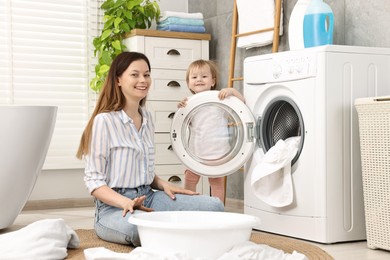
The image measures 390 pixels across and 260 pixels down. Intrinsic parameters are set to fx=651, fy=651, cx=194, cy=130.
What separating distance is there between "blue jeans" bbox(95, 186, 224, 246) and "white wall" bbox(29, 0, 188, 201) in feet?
5.71

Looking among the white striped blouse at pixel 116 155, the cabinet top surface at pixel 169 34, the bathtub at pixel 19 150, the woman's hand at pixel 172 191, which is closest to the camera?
the white striped blouse at pixel 116 155

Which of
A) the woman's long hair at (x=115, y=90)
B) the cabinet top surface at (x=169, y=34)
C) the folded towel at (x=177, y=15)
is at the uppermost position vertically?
the folded towel at (x=177, y=15)

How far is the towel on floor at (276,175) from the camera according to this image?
3131 millimetres

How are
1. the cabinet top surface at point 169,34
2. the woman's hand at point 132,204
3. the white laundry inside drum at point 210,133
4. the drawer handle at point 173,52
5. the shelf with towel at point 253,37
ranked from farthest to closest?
the drawer handle at point 173,52
the cabinet top surface at point 169,34
the shelf with towel at point 253,37
the white laundry inside drum at point 210,133
the woman's hand at point 132,204

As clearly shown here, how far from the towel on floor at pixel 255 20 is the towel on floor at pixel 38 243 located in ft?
6.70

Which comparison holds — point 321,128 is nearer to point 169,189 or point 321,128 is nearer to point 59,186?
point 169,189

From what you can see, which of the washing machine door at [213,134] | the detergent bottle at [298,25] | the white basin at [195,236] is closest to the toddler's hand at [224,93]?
the washing machine door at [213,134]

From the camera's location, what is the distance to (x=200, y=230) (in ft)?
7.31

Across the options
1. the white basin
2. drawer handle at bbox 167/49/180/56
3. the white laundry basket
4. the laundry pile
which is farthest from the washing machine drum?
the laundry pile

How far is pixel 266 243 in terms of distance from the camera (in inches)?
114

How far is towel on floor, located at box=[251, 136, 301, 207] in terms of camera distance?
3131mm

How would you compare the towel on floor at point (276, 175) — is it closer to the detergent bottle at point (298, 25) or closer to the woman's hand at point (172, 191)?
the woman's hand at point (172, 191)

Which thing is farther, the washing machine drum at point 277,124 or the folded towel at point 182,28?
the folded towel at point 182,28

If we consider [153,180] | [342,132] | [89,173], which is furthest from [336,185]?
[89,173]
